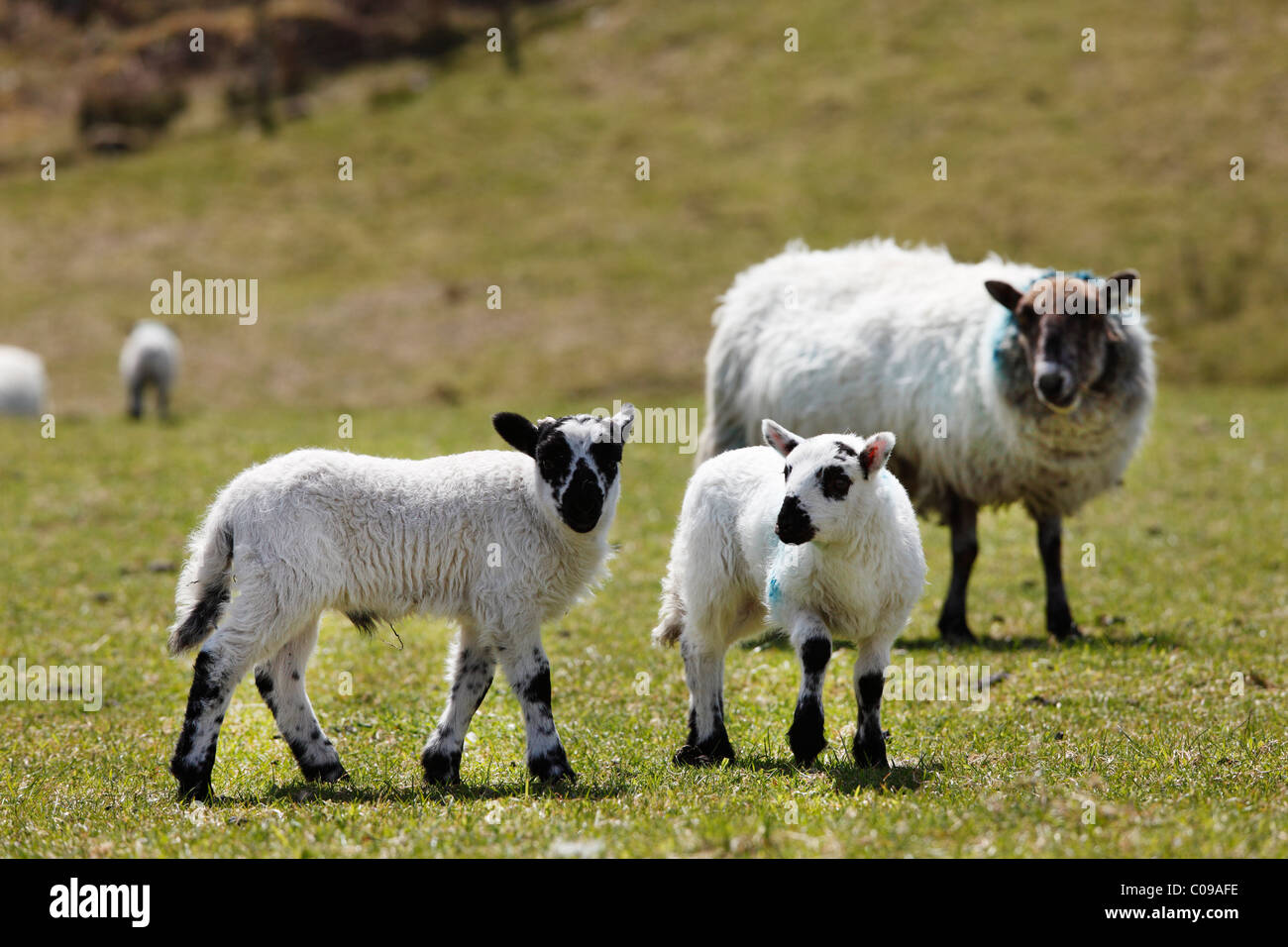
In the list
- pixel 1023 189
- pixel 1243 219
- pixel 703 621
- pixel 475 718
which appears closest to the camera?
pixel 703 621

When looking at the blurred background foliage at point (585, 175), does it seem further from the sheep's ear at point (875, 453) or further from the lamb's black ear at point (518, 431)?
the sheep's ear at point (875, 453)

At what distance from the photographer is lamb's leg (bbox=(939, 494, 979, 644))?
39.7ft

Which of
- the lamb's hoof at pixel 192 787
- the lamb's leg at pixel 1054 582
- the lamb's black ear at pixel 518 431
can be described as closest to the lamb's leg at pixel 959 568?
the lamb's leg at pixel 1054 582

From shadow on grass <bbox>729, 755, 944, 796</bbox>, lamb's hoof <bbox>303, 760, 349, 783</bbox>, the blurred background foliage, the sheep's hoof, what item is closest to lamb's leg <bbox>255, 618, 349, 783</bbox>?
lamb's hoof <bbox>303, 760, 349, 783</bbox>

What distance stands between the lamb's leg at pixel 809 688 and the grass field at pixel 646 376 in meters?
0.40

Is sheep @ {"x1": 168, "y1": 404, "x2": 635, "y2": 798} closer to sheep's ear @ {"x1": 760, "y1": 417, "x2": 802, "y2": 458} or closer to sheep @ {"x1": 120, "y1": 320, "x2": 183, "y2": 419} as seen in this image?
sheep's ear @ {"x1": 760, "y1": 417, "x2": 802, "y2": 458}

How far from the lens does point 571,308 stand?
1510 inches

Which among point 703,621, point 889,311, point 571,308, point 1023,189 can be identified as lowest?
point 703,621

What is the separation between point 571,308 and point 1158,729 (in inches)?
1209

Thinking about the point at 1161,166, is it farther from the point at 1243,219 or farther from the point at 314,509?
the point at 314,509

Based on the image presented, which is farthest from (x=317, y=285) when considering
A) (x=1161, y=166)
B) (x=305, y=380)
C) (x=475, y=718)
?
(x=475, y=718)

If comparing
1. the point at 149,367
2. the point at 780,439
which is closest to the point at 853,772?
→ the point at 780,439

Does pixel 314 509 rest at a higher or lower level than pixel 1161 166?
lower

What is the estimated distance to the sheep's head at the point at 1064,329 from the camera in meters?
11.6
